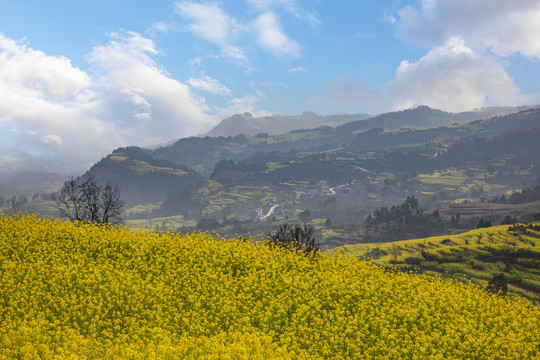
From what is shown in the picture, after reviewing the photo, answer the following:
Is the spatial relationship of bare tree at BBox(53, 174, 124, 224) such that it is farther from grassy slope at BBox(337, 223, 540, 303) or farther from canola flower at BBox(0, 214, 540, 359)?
grassy slope at BBox(337, 223, 540, 303)

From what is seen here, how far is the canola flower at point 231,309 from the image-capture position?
A: 1848 centimetres

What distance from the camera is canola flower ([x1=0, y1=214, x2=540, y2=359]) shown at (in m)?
18.5

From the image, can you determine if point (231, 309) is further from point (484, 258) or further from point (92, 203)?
point (484, 258)

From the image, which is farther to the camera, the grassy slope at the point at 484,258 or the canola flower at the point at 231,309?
the grassy slope at the point at 484,258

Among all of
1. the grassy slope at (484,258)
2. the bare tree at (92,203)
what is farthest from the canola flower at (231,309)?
the grassy slope at (484,258)

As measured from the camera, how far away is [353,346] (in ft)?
62.3

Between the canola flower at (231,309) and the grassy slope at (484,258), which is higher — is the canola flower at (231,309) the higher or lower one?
the higher one

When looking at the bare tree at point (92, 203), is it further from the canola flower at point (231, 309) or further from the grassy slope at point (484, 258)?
the grassy slope at point (484, 258)

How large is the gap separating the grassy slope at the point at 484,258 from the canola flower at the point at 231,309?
95.6 feet

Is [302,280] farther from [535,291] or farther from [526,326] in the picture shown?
[535,291]

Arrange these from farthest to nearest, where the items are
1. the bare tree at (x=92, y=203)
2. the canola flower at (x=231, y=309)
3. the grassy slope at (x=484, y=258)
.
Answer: the grassy slope at (x=484, y=258) → the bare tree at (x=92, y=203) → the canola flower at (x=231, y=309)

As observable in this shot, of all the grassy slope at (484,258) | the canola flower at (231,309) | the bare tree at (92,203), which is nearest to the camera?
the canola flower at (231,309)

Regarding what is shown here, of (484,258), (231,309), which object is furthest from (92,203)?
(484,258)

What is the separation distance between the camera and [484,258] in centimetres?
12062
